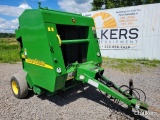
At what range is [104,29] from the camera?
33.5 feet

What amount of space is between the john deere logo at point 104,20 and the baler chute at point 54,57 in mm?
5948

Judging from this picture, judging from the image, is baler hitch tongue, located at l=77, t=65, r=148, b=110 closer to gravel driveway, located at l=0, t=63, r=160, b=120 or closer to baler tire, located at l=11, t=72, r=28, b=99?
gravel driveway, located at l=0, t=63, r=160, b=120

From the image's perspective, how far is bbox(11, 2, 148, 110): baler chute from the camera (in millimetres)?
3180

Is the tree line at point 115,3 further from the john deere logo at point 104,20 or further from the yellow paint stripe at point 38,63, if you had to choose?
the yellow paint stripe at point 38,63

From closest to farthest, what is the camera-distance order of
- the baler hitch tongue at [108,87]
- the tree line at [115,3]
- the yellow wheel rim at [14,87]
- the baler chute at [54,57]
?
the baler hitch tongue at [108,87]
the baler chute at [54,57]
the yellow wheel rim at [14,87]
the tree line at [115,3]

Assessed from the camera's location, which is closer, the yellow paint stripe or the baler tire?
the yellow paint stripe

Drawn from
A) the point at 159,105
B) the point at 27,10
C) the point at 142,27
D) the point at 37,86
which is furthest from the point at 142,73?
the point at 27,10

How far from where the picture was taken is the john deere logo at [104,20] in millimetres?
9969

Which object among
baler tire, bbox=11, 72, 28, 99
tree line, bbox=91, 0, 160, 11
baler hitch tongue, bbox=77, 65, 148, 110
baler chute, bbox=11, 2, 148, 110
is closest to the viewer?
baler hitch tongue, bbox=77, 65, 148, 110

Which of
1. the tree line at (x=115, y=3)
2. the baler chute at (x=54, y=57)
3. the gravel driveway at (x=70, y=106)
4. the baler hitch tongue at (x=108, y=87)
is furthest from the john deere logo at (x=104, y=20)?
the tree line at (x=115, y=3)

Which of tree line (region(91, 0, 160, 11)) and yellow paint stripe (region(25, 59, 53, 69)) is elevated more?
tree line (region(91, 0, 160, 11))

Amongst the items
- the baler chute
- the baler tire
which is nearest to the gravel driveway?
the baler tire

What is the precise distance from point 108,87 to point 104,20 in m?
7.69

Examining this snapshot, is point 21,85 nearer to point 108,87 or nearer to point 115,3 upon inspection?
point 108,87
